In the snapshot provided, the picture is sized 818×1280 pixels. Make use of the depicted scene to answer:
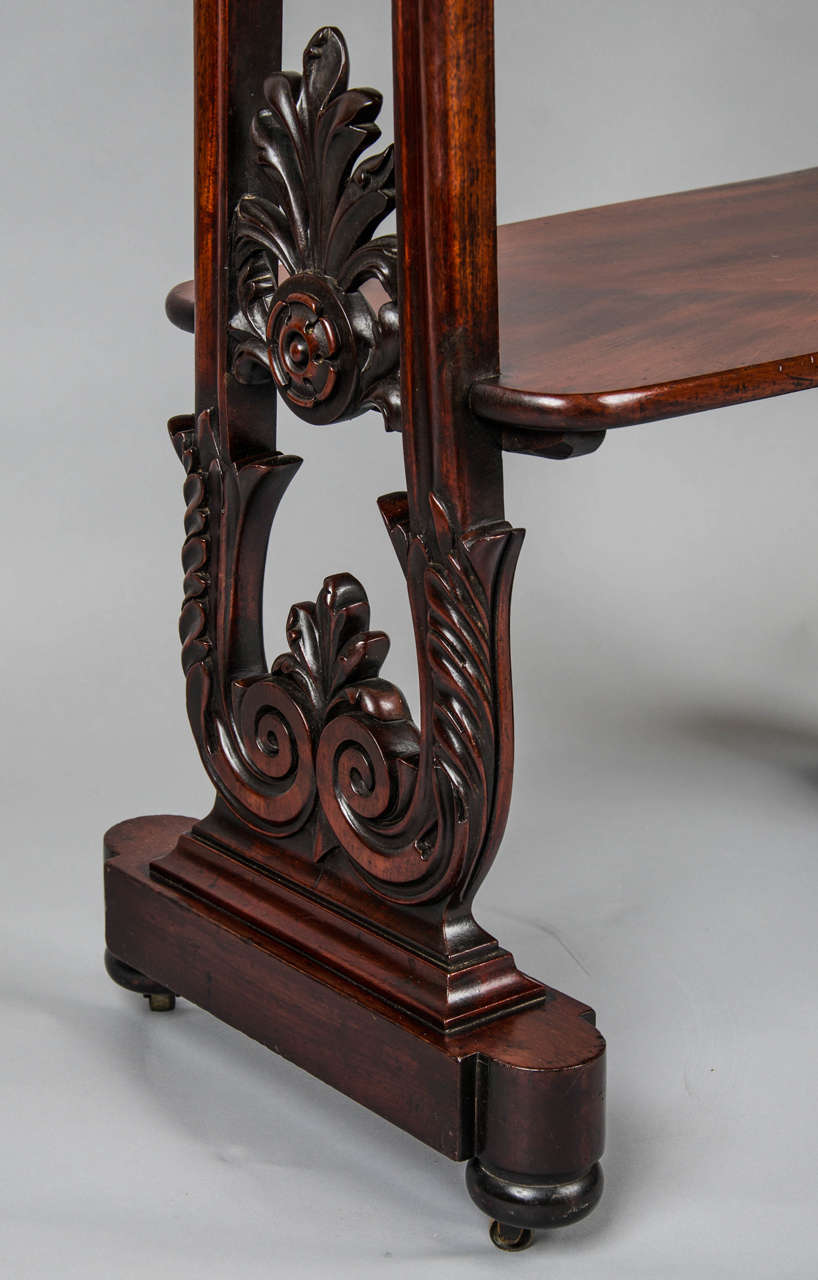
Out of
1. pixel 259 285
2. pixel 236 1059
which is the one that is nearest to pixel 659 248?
pixel 259 285

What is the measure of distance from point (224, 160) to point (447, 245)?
0.31 m

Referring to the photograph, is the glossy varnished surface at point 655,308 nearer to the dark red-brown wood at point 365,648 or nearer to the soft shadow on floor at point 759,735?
the dark red-brown wood at point 365,648

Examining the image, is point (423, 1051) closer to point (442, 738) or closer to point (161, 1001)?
point (442, 738)

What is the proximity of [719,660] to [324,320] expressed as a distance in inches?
50.5

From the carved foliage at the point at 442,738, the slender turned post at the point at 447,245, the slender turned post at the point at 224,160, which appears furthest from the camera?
the slender turned post at the point at 224,160

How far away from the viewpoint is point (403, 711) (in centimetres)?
166

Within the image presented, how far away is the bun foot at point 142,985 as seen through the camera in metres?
1.90

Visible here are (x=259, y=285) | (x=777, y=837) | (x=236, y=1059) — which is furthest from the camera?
(x=777, y=837)

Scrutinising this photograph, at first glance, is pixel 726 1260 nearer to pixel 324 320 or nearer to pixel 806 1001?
pixel 806 1001

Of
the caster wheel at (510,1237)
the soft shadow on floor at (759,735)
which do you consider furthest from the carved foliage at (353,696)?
the soft shadow on floor at (759,735)

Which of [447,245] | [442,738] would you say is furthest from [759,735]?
[447,245]

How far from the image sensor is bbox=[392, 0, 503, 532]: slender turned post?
1.42 m

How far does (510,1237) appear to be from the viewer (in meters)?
1.56

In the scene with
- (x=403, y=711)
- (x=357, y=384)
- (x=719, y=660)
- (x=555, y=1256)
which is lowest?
(x=555, y=1256)
